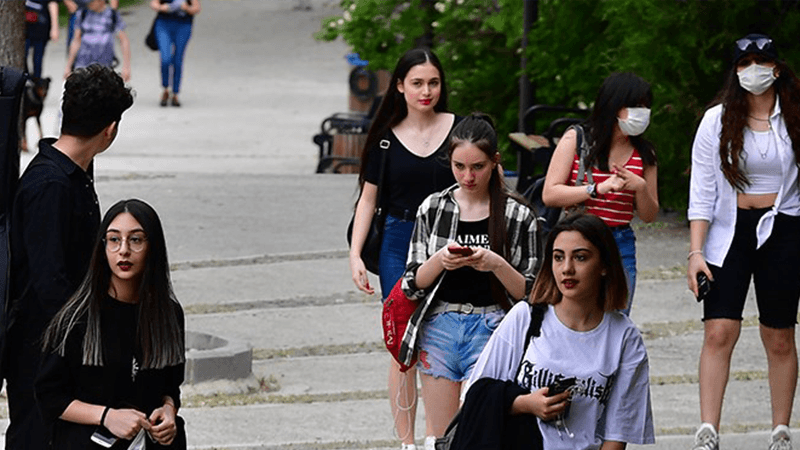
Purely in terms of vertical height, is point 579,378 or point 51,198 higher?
point 51,198

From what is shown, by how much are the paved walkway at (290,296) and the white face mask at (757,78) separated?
62.6 inches

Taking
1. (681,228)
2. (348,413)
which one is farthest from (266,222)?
(348,413)

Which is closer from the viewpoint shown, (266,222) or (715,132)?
(715,132)

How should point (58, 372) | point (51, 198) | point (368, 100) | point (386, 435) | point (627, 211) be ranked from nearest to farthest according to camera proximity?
point (58, 372)
point (51, 198)
point (627, 211)
point (386, 435)
point (368, 100)

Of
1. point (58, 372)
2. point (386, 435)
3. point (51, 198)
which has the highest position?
point (51, 198)

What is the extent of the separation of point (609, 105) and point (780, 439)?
1.60 metres

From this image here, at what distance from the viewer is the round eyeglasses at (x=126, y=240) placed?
5.04 metres

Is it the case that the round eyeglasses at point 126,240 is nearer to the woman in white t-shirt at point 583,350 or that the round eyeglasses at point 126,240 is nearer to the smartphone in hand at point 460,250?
the woman in white t-shirt at point 583,350

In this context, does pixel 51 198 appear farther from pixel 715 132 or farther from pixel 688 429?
pixel 688 429

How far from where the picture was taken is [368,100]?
70.1 feet

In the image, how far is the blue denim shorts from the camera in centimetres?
627

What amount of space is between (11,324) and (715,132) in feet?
10.4

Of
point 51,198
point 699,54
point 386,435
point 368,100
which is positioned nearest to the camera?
point 51,198

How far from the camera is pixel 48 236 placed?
5270 millimetres
